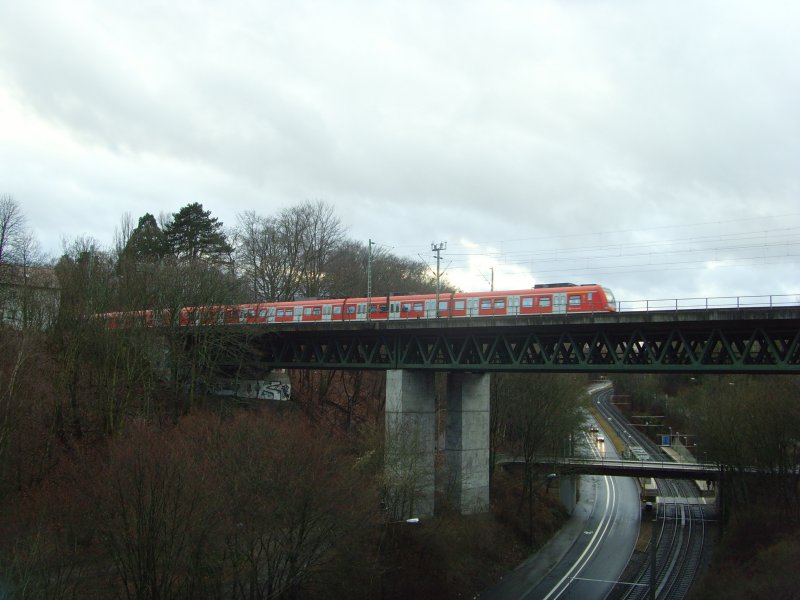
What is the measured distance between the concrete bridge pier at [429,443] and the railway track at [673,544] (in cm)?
1098

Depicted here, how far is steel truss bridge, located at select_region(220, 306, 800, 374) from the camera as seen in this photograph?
31.7m

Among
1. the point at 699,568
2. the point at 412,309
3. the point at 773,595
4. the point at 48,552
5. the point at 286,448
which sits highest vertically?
the point at 412,309

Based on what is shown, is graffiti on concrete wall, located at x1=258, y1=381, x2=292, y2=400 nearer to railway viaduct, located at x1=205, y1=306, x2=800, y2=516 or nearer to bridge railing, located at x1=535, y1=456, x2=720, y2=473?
railway viaduct, located at x1=205, y1=306, x2=800, y2=516

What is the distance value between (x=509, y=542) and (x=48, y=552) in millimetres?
33597

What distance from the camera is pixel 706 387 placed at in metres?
66.7

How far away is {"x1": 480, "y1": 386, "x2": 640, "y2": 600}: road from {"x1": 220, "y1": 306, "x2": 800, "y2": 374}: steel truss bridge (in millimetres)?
12862

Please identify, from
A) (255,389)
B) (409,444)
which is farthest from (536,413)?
(255,389)

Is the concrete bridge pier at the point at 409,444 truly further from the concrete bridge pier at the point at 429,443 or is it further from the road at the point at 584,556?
the road at the point at 584,556

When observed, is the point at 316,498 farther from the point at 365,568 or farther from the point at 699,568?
the point at 699,568

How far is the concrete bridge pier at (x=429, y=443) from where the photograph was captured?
36.8 meters

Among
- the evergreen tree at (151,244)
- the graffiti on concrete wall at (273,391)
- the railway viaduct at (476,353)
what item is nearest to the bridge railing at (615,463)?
the railway viaduct at (476,353)

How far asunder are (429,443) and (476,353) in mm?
7002

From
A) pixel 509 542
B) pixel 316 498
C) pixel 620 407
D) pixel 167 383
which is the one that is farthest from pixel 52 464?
pixel 620 407

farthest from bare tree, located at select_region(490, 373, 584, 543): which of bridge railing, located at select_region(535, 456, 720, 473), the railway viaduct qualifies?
the railway viaduct
